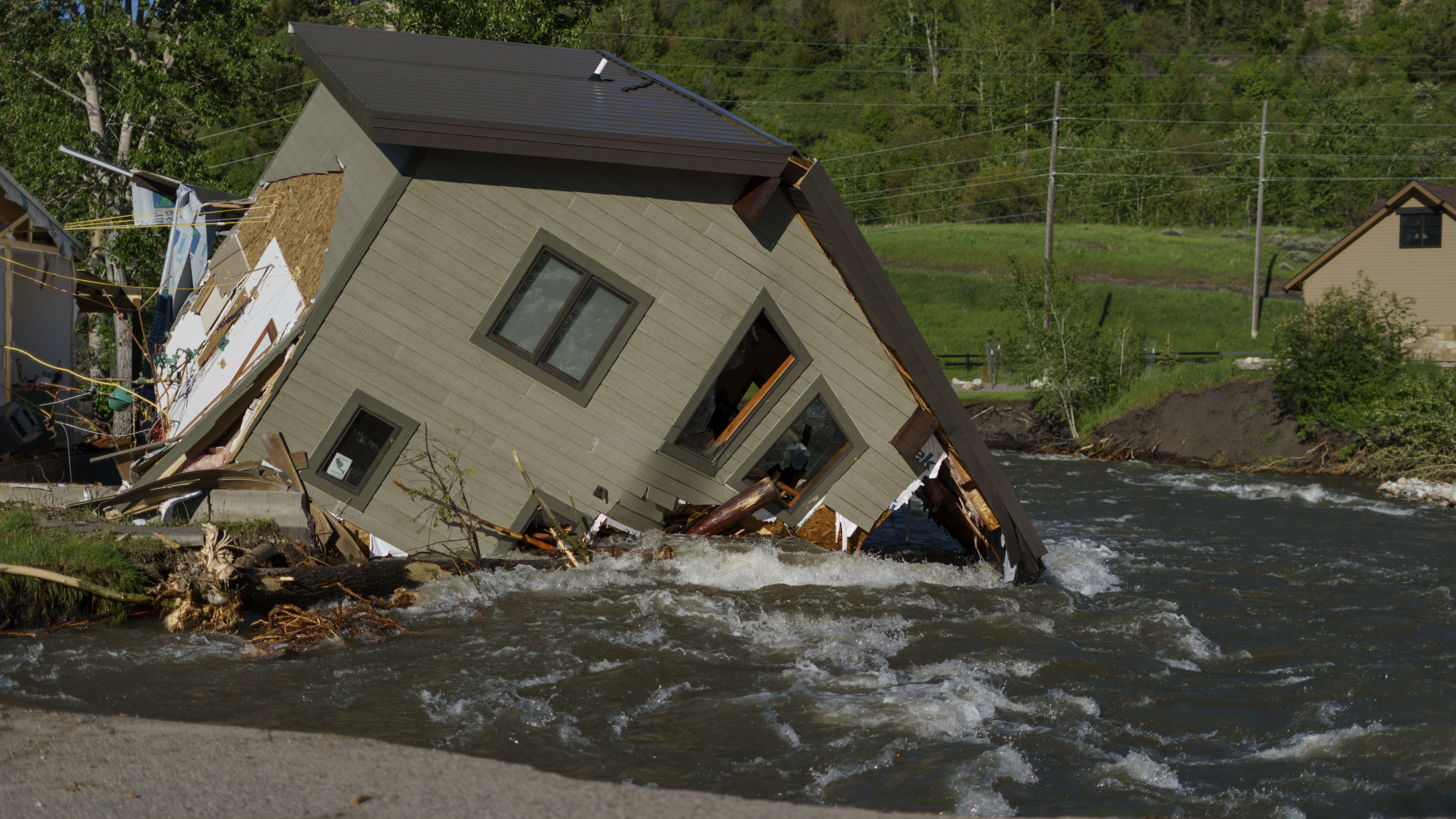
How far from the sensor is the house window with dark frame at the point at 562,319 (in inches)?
439

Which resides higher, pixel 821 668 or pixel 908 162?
pixel 908 162

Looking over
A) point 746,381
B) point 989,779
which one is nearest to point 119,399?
point 746,381

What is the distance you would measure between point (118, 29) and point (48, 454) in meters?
10.4

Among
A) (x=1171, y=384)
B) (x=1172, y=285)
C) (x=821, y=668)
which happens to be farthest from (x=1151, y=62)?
(x=821, y=668)

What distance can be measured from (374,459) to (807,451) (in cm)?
472

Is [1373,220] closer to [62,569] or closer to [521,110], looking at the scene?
[521,110]

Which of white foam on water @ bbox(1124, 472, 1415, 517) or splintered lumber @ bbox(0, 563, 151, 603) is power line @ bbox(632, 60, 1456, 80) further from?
splintered lumber @ bbox(0, 563, 151, 603)

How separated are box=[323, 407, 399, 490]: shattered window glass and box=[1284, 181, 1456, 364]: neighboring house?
37339 millimetres

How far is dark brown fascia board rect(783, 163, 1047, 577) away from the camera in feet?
36.0

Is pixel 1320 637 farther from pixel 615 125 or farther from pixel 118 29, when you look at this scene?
pixel 118 29

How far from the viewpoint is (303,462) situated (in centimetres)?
1080

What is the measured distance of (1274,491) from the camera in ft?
74.2

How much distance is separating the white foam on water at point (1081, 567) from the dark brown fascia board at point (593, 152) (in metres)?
6.48

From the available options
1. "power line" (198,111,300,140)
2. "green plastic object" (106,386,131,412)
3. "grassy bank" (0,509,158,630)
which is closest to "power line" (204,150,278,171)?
"power line" (198,111,300,140)
